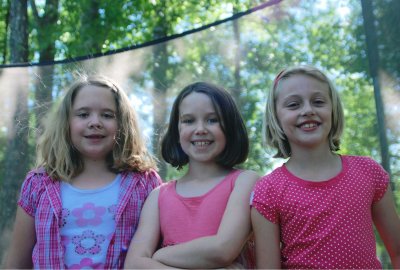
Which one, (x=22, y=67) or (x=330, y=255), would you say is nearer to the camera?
(x=330, y=255)

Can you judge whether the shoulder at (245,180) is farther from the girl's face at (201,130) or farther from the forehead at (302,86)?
the forehead at (302,86)

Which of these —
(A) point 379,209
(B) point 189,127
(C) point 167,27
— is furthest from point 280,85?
(C) point 167,27

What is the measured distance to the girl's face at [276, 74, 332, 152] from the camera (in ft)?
4.47

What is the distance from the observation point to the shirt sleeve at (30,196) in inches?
61.9

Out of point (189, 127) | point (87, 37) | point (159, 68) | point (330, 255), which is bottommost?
point (330, 255)

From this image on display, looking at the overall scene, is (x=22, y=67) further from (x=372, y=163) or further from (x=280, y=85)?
(x=372, y=163)

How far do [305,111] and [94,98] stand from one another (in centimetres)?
67

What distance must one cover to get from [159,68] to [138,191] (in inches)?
29.1

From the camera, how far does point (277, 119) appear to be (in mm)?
1456

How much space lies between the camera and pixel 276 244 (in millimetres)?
1331

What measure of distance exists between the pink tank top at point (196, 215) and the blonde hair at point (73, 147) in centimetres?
23

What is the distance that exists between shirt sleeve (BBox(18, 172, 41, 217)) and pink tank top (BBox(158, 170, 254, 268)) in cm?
40

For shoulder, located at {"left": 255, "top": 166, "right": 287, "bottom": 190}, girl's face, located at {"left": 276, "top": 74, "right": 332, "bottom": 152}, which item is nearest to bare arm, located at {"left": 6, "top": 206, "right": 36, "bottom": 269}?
shoulder, located at {"left": 255, "top": 166, "right": 287, "bottom": 190}

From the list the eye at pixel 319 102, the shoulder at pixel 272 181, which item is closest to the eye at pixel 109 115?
the shoulder at pixel 272 181
